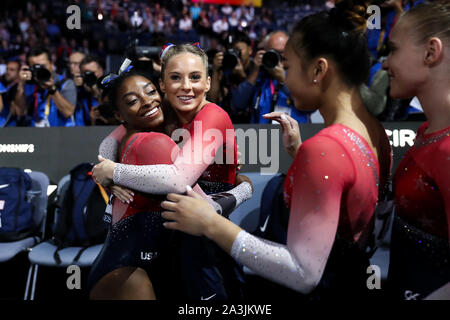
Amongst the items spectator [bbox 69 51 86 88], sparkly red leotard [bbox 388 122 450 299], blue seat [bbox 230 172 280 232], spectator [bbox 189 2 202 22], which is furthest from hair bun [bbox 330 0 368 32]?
spectator [bbox 189 2 202 22]

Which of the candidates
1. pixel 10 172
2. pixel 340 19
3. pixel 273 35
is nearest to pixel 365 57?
pixel 340 19

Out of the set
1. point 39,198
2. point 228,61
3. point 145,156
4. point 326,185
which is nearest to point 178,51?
point 145,156

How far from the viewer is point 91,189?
10.2 ft

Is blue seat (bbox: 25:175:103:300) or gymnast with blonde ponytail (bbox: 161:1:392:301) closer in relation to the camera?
gymnast with blonde ponytail (bbox: 161:1:392:301)

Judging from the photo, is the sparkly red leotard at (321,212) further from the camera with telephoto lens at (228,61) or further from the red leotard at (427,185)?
the camera with telephoto lens at (228,61)

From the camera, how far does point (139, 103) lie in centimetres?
131

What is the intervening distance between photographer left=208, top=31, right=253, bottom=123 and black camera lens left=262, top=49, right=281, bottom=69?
20 centimetres

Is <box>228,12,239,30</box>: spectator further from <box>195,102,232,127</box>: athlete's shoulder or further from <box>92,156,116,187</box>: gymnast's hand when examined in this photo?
<box>92,156,116,187</box>: gymnast's hand

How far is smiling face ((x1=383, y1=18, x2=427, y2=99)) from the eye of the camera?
3.25 ft

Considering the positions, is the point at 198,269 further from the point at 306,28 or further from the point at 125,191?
the point at 306,28

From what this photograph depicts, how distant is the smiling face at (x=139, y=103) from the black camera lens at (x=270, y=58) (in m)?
1.73

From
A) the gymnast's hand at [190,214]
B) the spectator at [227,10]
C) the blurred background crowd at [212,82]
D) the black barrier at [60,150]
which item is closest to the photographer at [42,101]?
the blurred background crowd at [212,82]

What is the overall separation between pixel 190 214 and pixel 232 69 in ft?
7.30

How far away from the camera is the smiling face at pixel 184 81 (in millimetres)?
1354
